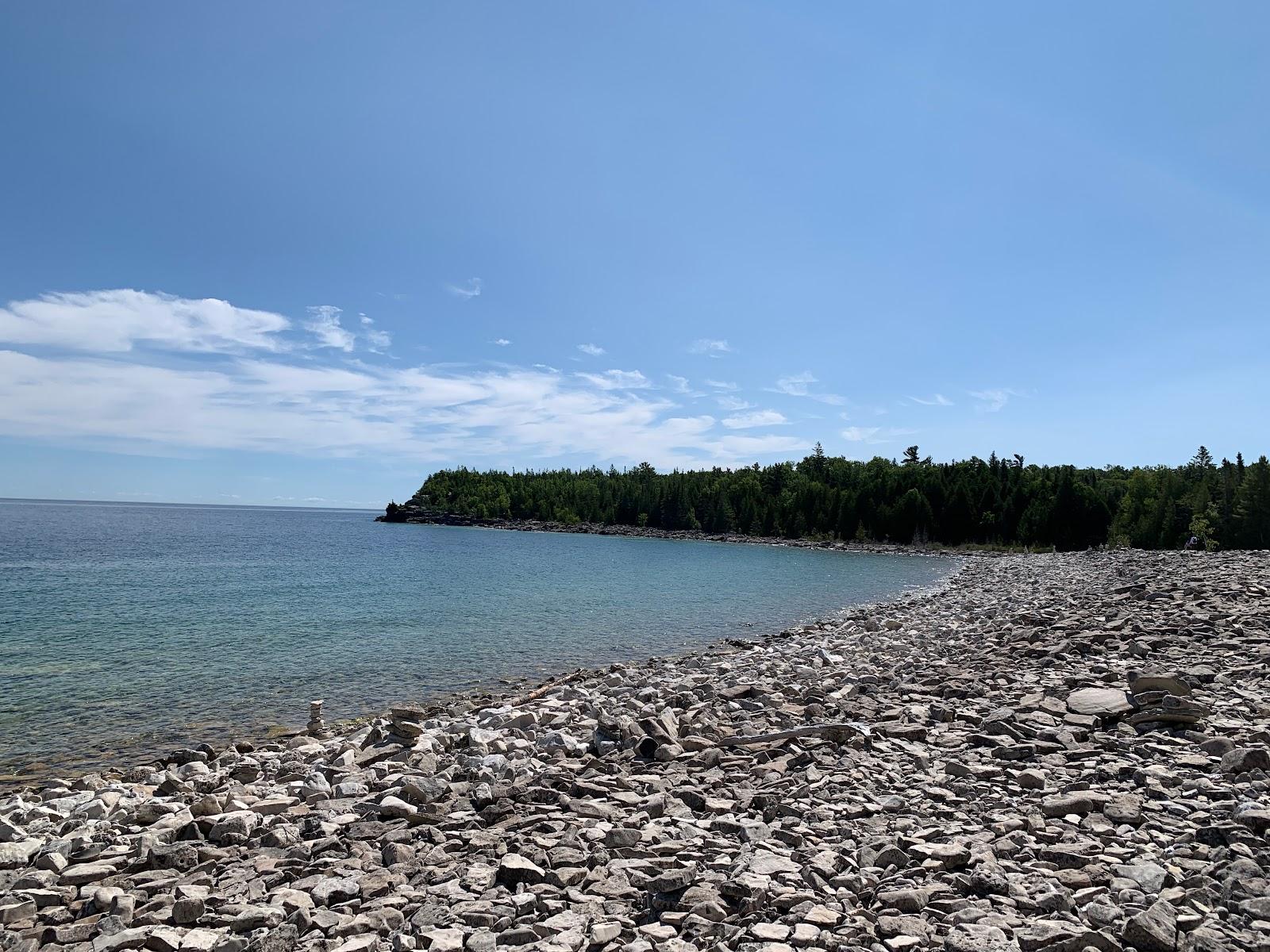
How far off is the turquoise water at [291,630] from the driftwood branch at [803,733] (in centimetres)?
1011

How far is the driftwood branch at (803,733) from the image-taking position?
1012 cm

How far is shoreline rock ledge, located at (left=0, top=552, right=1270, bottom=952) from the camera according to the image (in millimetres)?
5410

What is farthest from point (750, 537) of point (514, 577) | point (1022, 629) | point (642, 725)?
point (642, 725)

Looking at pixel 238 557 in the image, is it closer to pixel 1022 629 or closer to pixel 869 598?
pixel 869 598

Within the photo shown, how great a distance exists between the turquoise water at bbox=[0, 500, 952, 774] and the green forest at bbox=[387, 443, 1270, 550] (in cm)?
5052

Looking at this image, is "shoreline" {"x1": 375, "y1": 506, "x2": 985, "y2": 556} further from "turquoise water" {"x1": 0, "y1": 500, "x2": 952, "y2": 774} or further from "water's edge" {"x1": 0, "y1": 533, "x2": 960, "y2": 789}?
"water's edge" {"x1": 0, "y1": 533, "x2": 960, "y2": 789}

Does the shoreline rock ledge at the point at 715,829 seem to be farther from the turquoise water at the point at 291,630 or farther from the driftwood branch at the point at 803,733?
the turquoise water at the point at 291,630

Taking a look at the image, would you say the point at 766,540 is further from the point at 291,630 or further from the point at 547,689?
the point at 547,689

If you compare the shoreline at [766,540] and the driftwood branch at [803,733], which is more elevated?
the driftwood branch at [803,733]

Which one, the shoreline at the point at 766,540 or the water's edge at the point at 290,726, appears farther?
the shoreline at the point at 766,540

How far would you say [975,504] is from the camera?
418 ft

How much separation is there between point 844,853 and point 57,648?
26296mm

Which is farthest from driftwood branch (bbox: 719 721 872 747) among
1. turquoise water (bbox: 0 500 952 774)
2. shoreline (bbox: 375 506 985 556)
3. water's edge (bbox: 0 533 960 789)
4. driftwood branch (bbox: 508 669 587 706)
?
shoreline (bbox: 375 506 985 556)

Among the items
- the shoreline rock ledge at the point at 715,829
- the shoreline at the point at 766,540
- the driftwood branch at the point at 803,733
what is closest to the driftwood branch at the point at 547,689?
the shoreline rock ledge at the point at 715,829
